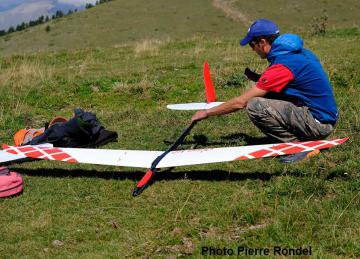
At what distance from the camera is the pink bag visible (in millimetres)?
5625

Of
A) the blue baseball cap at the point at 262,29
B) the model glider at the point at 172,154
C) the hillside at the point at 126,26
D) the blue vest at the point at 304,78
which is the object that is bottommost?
the hillside at the point at 126,26

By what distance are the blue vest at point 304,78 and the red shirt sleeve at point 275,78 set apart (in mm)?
86

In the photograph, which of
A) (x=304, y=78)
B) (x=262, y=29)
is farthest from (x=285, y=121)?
(x=262, y=29)

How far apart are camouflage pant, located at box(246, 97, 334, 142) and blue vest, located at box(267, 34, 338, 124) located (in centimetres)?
12

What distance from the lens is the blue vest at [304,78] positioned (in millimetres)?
5859

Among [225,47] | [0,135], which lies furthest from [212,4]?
[0,135]

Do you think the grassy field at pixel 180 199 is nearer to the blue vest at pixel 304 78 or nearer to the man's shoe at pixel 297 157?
the man's shoe at pixel 297 157

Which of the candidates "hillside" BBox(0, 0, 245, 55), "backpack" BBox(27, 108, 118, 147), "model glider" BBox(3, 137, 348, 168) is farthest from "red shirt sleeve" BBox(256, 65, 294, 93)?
"hillside" BBox(0, 0, 245, 55)

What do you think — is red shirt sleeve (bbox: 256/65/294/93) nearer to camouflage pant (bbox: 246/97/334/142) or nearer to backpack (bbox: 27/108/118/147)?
camouflage pant (bbox: 246/97/334/142)

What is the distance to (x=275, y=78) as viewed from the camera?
5.75 m

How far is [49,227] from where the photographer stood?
189 inches

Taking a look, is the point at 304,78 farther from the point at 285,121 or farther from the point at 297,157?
the point at 297,157

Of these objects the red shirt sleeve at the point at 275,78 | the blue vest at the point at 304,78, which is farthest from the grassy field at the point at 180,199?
the red shirt sleeve at the point at 275,78

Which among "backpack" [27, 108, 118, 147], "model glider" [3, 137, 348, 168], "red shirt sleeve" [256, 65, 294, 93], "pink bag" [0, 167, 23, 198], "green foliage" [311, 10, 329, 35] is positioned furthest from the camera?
"green foliage" [311, 10, 329, 35]
